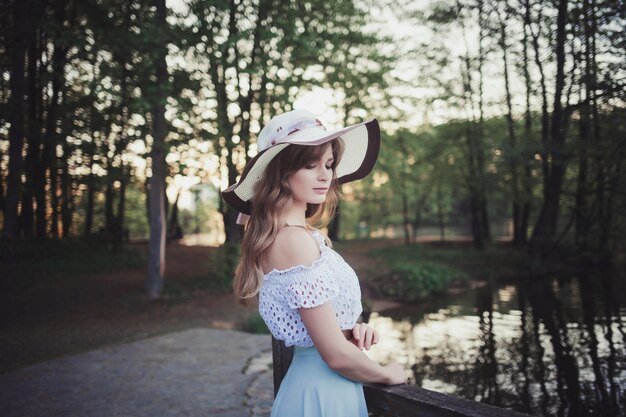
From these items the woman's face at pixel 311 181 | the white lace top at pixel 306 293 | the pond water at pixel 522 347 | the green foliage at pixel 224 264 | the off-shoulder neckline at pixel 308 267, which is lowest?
Answer: the pond water at pixel 522 347

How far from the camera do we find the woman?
1455mm

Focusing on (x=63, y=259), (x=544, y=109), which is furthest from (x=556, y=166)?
(x=63, y=259)

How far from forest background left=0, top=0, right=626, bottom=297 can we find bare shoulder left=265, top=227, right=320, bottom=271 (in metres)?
8.11

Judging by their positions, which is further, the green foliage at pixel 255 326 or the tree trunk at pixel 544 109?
the tree trunk at pixel 544 109

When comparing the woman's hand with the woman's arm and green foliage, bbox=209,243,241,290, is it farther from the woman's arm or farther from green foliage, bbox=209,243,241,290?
green foliage, bbox=209,243,241,290

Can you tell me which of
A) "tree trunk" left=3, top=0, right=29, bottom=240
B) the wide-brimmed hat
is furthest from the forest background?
the wide-brimmed hat

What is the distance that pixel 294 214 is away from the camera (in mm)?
1613

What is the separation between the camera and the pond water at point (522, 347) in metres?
5.45

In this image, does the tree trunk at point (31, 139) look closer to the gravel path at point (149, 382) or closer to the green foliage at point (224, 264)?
the green foliage at point (224, 264)

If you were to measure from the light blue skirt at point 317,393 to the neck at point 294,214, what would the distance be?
1.43ft

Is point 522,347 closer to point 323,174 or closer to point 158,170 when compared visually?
point 323,174

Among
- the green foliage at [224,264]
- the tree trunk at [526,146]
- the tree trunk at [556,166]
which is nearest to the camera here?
the tree trunk at [556,166]

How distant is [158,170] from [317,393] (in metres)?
9.47

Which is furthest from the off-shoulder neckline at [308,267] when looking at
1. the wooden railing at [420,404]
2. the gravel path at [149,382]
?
the gravel path at [149,382]
